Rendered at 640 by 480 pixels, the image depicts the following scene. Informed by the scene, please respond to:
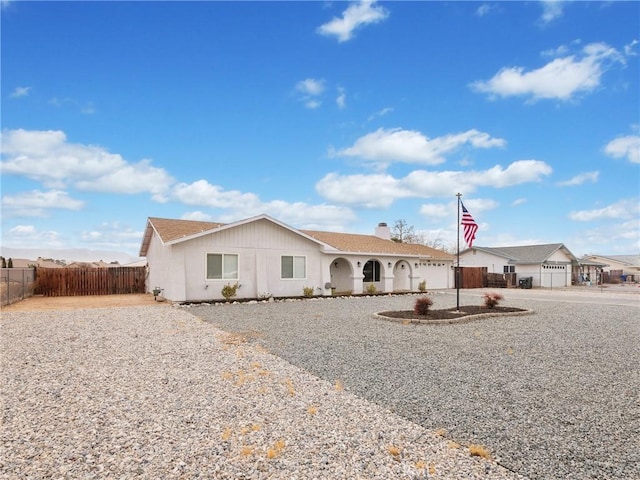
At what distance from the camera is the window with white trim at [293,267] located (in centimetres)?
1850

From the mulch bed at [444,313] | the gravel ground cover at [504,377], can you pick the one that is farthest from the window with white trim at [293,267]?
the mulch bed at [444,313]

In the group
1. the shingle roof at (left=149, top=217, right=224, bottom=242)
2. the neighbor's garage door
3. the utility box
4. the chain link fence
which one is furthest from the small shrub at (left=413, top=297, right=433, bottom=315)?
the neighbor's garage door

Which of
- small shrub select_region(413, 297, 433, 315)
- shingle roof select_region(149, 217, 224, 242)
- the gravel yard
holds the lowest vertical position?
the gravel yard

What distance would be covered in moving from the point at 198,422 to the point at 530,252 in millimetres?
39127

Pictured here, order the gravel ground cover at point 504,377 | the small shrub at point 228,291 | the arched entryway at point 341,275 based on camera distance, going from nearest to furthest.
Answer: the gravel ground cover at point 504,377 → the small shrub at point 228,291 → the arched entryway at point 341,275

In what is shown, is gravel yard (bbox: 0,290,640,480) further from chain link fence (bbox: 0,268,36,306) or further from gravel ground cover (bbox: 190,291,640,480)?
chain link fence (bbox: 0,268,36,306)

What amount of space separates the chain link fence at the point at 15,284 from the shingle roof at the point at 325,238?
5727 mm

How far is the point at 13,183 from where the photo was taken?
661 inches

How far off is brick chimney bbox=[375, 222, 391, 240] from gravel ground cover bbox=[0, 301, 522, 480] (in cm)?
2166

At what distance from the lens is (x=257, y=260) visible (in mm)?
17625

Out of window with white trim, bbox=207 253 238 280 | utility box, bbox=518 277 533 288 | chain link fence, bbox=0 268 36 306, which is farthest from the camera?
utility box, bbox=518 277 533 288

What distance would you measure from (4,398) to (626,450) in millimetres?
7014

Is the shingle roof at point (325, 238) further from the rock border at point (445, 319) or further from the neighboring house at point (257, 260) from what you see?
the rock border at point (445, 319)

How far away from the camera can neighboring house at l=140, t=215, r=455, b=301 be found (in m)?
16.1
